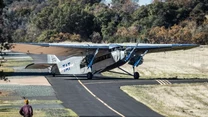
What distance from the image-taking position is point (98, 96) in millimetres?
32031

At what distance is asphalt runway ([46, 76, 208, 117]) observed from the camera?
86.4ft

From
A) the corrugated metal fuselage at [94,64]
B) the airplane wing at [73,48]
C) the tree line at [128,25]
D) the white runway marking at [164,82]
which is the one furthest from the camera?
the tree line at [128,25]

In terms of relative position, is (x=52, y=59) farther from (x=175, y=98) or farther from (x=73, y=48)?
(x=175, y=98)

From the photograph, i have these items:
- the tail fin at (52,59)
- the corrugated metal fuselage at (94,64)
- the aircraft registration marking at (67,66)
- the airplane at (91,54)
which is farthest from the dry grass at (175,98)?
the tail fin at (52,59)

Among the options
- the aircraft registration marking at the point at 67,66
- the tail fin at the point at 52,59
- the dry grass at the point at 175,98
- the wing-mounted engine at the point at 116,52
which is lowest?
the dry grass at the point at 175,98

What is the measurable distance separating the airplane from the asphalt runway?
32.7 inches

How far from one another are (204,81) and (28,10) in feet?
459

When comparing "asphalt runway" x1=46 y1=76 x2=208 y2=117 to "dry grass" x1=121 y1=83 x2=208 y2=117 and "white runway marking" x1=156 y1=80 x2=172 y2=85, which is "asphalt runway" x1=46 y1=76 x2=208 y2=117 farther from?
"dry grass" x1=121 y1=83 x2=208 y2=117

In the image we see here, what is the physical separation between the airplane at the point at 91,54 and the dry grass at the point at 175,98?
6.07 meters

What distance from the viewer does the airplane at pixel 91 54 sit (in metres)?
41.8

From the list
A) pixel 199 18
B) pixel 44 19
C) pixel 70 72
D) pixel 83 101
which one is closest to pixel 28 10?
pixel 44 19

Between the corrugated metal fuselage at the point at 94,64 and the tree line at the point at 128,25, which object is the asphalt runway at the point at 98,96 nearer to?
the corrugated metal fuselage at the point at 94,64

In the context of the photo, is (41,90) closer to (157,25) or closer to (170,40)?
(170,40)

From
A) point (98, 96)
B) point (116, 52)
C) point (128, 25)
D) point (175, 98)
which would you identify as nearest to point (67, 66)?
point (116, 52)
